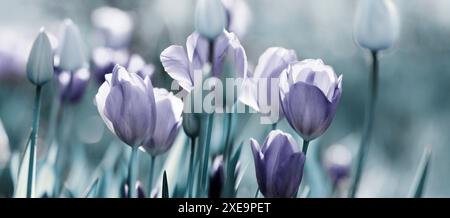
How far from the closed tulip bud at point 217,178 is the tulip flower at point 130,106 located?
0.06 m

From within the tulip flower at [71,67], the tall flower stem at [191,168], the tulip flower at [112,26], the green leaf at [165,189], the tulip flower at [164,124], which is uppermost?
the tulip flower at [112,26]

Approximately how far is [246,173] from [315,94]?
154 millimetres

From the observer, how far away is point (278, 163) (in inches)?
24.8

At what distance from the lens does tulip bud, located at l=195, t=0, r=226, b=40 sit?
662mm

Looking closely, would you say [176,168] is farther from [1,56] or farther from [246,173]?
[1,56]

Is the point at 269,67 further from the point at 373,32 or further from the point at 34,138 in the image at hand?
the point at 34,138

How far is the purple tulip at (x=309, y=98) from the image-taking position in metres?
0.63

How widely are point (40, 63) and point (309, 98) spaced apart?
0.69ft

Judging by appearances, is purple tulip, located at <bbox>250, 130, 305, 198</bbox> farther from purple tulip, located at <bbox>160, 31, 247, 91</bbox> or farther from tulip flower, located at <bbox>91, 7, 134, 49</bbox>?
tulip flower, located at <bbox>91, 7, 134, 49</bbox>

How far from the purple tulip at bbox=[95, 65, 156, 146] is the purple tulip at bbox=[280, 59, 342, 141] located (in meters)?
0.10

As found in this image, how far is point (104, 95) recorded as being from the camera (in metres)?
0.64

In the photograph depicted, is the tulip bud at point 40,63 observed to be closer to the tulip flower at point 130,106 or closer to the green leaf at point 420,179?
the tulip flower at point 130,106

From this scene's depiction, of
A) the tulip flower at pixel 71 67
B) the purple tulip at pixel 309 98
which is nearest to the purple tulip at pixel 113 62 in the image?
the tulip flower at pixel 71 67
